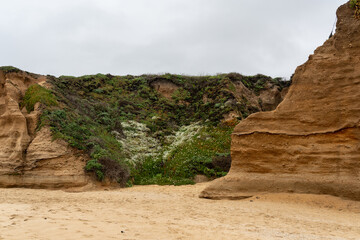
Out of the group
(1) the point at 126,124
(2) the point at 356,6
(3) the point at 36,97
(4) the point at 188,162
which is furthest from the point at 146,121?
(2) the point at 356,6

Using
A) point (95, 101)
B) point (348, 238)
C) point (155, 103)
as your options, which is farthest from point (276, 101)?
point (348, 238)

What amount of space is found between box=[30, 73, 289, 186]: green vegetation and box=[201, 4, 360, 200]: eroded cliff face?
6173mm

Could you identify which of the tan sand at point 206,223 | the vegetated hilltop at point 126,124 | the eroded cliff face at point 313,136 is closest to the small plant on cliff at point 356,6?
the eroded cliff face at point 313,136

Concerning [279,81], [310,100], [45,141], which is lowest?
[45,141]

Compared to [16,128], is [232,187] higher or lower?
lower

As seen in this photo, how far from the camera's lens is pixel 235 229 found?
A: 531cm

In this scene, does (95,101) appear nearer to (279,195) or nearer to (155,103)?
(155,103)

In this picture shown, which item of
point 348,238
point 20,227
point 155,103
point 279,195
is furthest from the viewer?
point 155,103

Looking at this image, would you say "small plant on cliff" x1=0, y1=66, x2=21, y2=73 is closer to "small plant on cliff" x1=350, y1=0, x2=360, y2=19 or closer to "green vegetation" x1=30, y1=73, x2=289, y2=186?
"green vegetation" x1=30, y1=73, x2=289, y2=186

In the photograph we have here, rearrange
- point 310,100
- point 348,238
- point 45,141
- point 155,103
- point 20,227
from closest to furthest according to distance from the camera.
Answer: point 20,227 → point 348,238 → point 310,100 → point 45,141 → point 155,103

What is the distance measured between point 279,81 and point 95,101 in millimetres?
17117

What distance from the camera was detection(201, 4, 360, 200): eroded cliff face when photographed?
8656 mm

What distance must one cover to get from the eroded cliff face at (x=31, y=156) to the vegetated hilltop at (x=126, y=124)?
43 millimetres

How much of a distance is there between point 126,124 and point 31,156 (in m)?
9.21
